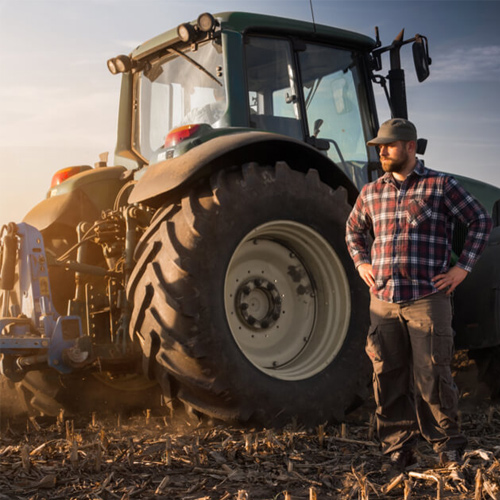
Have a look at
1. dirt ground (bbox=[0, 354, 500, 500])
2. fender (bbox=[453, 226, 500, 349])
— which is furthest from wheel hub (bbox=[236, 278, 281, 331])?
fender (bbox=[453, 226, 500, 349])

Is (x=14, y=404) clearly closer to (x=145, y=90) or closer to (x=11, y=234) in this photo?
(x=11, y=234)

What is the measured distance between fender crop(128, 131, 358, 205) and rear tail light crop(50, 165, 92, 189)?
1546mm

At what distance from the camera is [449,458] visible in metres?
3.44

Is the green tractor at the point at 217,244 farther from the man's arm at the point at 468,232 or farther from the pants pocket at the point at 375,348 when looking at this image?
the man's arm at the point at 468,232

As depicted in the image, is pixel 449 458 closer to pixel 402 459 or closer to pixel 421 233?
pixel 402 459

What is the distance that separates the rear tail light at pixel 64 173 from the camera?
5730 mm

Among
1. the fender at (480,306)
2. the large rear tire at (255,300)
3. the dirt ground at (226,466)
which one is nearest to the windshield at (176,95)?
the large rear tire at (255,300)

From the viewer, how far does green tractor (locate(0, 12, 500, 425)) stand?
3980 millimetres

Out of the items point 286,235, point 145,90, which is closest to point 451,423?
point 286,235

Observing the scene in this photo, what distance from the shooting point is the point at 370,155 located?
586cm

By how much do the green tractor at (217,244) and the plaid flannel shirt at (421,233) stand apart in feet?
2.93

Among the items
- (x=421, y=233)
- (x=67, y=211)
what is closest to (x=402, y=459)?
(x=421, y=233)

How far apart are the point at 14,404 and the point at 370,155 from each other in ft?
10.2

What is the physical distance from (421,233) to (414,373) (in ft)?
2.12
